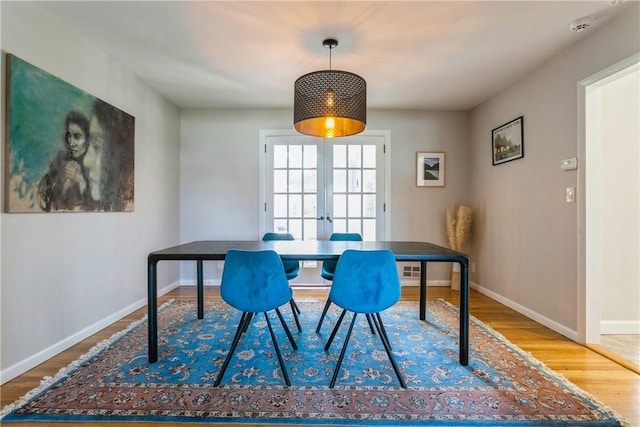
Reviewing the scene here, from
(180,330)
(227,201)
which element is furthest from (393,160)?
(180,330)

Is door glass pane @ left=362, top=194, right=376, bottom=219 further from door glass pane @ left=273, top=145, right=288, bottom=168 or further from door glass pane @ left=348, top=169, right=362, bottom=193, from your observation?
door glass pane @ left=273, top=145, right=288, bottom=168

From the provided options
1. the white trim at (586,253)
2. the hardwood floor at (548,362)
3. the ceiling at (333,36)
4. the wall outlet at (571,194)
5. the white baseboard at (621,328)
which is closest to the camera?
the hardwood floor at (548,362)

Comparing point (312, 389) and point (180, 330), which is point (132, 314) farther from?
point (312, 389)

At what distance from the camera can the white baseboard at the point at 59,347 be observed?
1808 millimetres

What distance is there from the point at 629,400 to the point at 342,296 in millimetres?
1622

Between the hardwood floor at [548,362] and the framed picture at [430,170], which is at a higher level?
the framed picture at [430,170]

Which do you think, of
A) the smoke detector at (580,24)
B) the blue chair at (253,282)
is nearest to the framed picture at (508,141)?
the smoke detector at (580,24)

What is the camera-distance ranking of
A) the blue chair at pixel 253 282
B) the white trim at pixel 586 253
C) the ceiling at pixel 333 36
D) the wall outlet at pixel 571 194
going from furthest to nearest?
the wall outlet at pixel 571 194 < the white trim at pixel 586 253 < the ceiling at pixel 333 36 < the blue chair at pixel 253 282

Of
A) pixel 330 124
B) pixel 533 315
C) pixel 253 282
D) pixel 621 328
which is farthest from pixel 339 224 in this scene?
pixel 621 328

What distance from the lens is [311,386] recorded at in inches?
68.2

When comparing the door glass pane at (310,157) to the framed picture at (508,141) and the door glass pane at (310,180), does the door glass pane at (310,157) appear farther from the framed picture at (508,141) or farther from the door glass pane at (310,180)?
the framed picture at (508,141)

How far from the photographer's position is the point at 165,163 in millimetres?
3719

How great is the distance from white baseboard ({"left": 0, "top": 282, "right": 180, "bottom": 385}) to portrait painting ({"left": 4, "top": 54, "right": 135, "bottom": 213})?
0.95 metres

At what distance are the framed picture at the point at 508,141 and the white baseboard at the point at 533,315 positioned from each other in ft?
4.99
